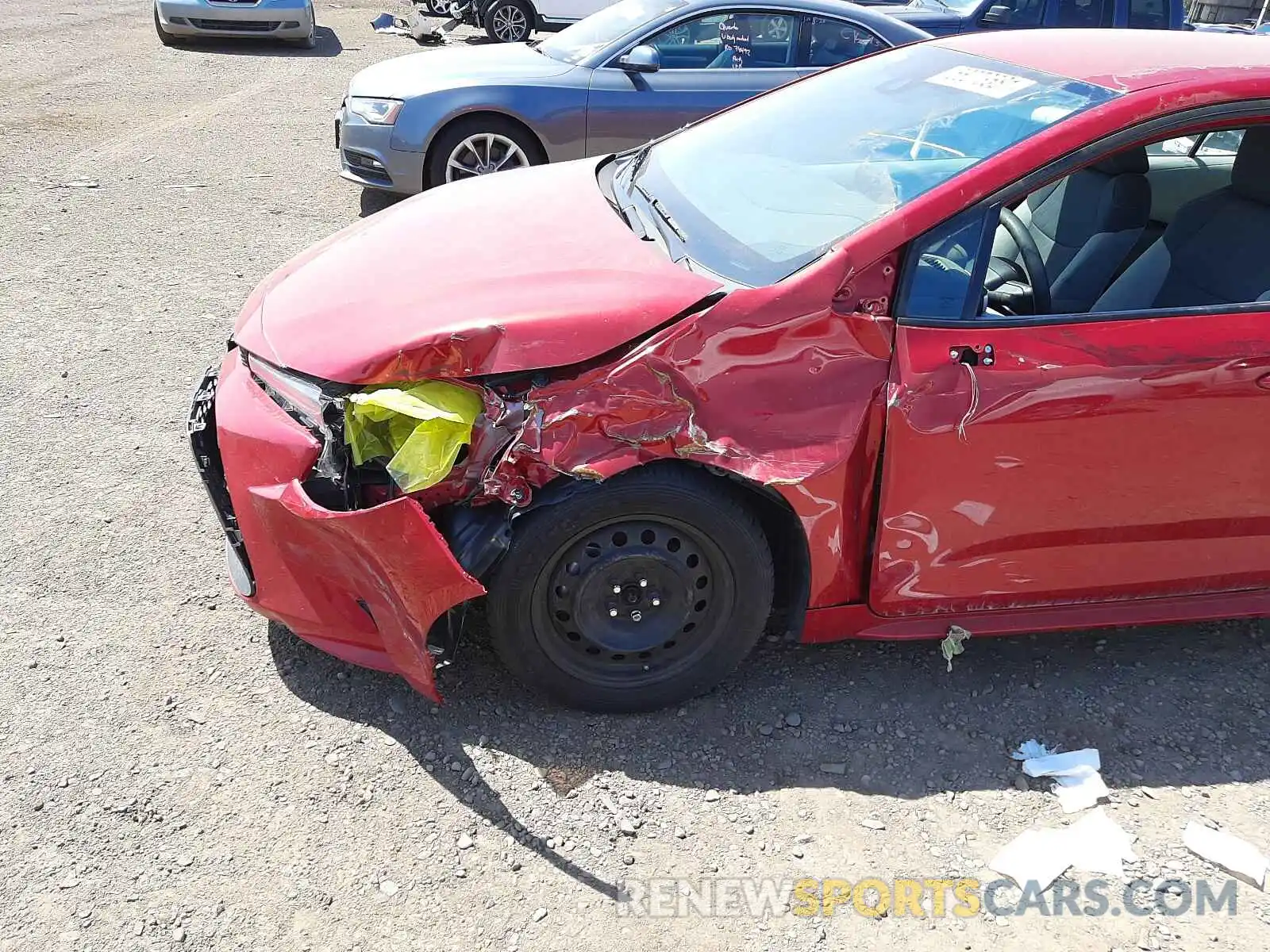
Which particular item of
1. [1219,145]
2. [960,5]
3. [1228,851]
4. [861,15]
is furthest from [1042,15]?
[1228,851]

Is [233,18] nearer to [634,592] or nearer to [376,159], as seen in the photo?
[376,159]

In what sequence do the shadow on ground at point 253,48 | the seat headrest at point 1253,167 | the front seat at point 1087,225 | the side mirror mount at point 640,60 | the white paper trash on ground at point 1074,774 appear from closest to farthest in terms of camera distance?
the white paper trash on ground at point 1074,774, the seat headrest at point 1253,167, the front seat at point 1087,225, the side mirror mount at point 640,60, the shadow on ground at point 253,48

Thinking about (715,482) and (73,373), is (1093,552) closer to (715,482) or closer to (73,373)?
(715,482)

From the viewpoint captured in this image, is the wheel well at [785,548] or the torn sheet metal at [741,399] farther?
the wheel well at [785,548]

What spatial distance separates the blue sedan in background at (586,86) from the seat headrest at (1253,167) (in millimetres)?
3970

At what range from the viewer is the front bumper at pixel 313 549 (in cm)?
241

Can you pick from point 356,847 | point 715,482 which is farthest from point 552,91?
point 356,847

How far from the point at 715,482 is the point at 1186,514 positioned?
4.26 feet

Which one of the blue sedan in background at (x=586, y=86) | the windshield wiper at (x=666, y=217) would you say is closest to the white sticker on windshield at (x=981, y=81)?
the windshield wiper at (x=666, y=217)

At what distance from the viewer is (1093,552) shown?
2.83 metres

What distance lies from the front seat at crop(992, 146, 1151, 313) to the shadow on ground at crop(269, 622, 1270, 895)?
113cm

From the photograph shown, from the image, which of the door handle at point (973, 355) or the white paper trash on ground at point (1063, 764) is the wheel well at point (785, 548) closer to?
the door handle at point (973, 355)

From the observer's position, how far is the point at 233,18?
12203mm

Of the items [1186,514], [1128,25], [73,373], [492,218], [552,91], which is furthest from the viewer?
[1128,25]
